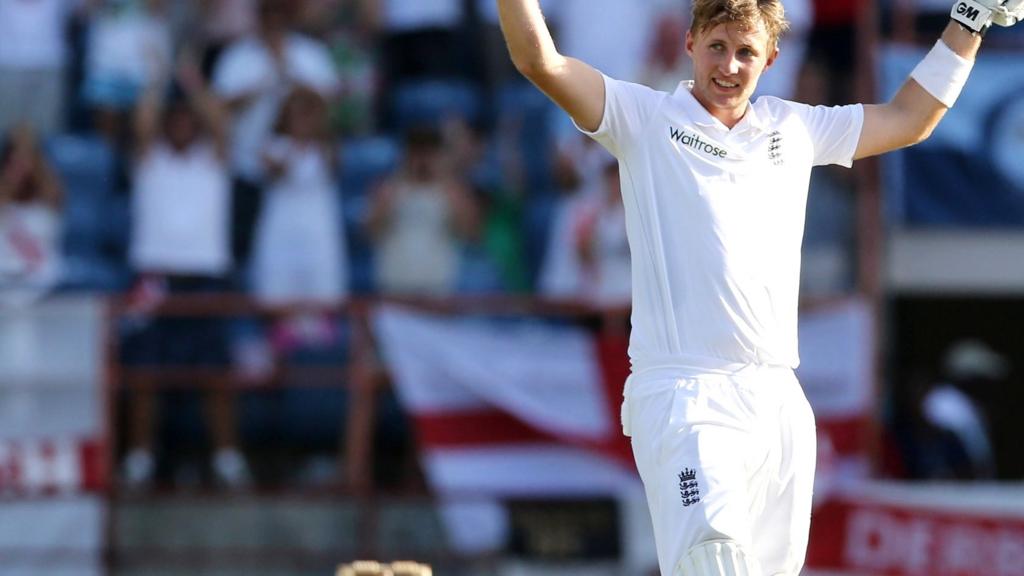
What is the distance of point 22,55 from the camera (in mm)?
12562

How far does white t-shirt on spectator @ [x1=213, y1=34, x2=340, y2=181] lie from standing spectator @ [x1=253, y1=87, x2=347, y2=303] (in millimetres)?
150

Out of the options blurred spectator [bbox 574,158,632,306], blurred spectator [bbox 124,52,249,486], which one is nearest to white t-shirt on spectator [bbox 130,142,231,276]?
blurred spectator [bbox 124,52,249,486]

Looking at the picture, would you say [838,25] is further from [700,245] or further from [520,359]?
[700,245]

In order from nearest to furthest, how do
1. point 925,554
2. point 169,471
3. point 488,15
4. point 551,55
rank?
1. point 551,55
2. point 925,554
3. point 169,471
4. point 488,15

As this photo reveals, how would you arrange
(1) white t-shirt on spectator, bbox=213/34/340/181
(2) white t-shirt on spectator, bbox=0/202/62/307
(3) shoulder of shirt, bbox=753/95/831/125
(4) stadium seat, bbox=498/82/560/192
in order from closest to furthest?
1. (3) shoulder of shirt, bbox=753/95/831/125
2. (2) white t-shirt on spectator, bbox=0/202/62/307
3. (1) white t-shirt on spectator, bbox=213/34/340/181
4. (4) stadium seat, bbox=498/82/560/192

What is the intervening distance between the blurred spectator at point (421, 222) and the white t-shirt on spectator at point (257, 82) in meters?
0.81

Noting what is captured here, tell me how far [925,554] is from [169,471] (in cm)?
460

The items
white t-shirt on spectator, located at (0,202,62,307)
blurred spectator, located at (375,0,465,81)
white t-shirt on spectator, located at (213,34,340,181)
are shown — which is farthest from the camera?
blurred spectator, located at (375,0,465,81)

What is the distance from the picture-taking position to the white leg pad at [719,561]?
5.16 meters

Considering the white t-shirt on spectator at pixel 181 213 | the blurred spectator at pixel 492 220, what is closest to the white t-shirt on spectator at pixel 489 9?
the blurred spectator at pixel 492 220

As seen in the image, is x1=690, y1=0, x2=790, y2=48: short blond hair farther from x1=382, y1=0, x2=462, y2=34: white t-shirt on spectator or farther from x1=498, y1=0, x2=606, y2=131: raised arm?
x1=382, y1=0, x2=462, y2=34: white t-shirt on spectator

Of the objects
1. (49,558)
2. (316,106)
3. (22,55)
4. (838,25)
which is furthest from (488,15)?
(49,558)

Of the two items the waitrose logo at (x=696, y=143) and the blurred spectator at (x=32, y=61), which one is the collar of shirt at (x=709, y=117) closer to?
the waitrose logo at (x=696, y=143)

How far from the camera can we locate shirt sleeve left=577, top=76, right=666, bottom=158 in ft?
18.1
